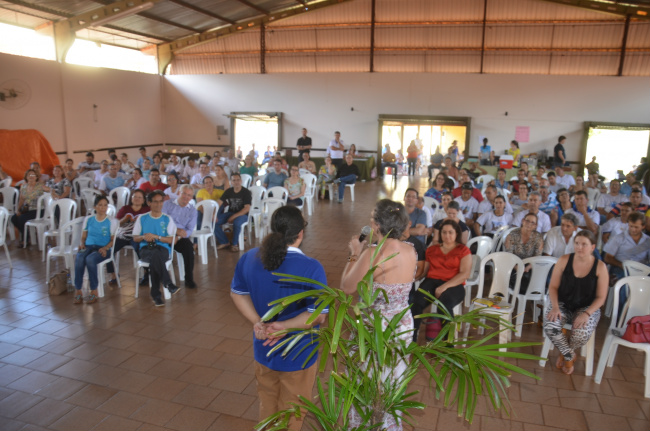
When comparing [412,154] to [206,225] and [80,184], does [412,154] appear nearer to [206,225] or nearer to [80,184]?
[80,184]

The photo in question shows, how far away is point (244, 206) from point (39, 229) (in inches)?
111

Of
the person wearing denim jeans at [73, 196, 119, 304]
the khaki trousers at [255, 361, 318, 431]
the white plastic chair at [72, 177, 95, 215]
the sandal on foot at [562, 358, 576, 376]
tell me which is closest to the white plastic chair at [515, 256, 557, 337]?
the sandal on foot at [562, 358, 576, 376]

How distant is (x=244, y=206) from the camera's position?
664 cm

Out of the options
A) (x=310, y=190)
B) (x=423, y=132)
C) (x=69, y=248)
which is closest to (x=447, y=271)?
(x=69, y=248)

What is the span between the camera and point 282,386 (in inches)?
88.5

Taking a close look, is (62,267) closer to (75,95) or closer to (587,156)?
(75,95)

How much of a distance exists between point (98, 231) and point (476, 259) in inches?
152

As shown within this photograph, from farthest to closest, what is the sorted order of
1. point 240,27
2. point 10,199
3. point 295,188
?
point 240,27 → point 295,188 → point 10,199

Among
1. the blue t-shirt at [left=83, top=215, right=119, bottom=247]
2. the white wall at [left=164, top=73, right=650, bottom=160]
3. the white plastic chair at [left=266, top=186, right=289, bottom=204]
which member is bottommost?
the blue t-shirt at [left=83, top=215, right=119, bottom=247]

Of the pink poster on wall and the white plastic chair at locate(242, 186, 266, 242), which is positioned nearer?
the white plastic chair at locate(242, 186, 266, 242)

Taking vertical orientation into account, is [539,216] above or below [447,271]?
above

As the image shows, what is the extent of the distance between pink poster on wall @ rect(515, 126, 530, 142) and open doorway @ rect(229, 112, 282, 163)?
7457 mm

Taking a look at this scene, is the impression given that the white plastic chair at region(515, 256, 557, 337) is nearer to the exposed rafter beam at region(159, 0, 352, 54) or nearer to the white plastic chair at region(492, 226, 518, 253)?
the white plastic chair at region(492, 226, 518, 253)

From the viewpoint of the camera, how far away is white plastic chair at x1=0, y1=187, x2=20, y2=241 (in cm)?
682
